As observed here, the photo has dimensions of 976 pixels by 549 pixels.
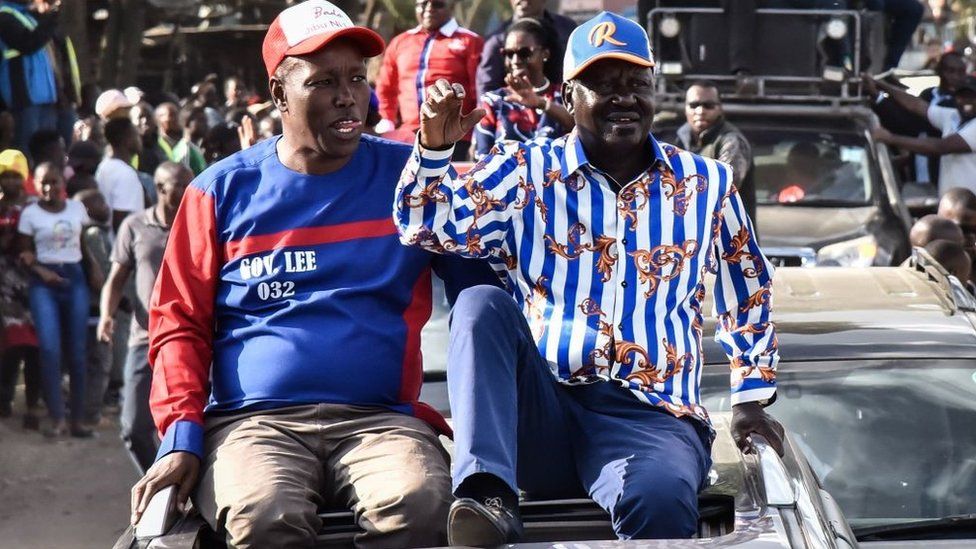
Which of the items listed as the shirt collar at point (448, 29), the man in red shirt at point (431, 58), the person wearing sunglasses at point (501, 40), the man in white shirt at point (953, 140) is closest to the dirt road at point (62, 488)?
the man in red shirt at point (431, 58)

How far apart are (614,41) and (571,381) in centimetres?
83

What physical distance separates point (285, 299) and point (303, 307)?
0.19ft

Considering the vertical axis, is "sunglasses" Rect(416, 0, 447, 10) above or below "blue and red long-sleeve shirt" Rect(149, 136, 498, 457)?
above

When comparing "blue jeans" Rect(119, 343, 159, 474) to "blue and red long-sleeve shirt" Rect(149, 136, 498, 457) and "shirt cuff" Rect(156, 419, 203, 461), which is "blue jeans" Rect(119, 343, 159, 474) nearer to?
"blue and red long-sleeve shirt" Rect(149, 136, 498, 457)

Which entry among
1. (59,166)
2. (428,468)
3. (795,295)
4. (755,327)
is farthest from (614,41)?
(59,166)

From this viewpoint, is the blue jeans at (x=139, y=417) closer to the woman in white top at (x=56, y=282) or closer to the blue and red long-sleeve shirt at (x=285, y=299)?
the woman in white top at (x=56, y=282)

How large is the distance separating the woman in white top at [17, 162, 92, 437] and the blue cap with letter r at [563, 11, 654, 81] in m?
6.67

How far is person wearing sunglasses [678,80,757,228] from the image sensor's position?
8086 mm

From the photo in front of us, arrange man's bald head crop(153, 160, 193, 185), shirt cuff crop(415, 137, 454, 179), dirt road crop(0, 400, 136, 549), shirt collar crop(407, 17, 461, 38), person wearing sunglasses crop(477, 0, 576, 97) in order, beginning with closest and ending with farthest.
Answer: shirt cuff crop(415, 137, 454, 179) → man's bald head crop(153, 160, 193, 185) → dirt road crop(0, 400, 136, 549) → person wearing sunglasses crop(477, 0, 576, 97) → shirt collar crop(407, 17, 461, 38)

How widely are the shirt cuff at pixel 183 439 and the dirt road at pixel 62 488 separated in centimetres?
481

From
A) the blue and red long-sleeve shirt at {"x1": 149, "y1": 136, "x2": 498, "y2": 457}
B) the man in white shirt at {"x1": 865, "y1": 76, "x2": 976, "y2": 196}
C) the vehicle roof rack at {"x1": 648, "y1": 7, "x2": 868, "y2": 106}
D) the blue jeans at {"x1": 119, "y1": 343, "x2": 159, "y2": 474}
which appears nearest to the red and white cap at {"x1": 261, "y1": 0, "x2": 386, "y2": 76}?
the blue and red long-sleeve shirt at {"x1": 149, "y1": 136, "x2": 498, "y2": 457}

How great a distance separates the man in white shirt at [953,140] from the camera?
480 inches

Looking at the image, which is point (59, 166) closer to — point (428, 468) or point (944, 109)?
point (944, 109)

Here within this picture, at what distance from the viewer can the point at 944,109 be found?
13273 mm
